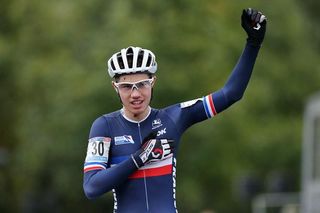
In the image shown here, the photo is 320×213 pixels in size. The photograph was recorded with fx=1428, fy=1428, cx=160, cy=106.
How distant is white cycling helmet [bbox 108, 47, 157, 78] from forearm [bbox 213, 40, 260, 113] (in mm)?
556

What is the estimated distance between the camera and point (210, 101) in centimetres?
1071

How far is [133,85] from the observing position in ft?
34.5

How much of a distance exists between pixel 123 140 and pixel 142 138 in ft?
0.47

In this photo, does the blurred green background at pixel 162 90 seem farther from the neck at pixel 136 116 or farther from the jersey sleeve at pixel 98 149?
the jersey sleeve at pixel 98 149

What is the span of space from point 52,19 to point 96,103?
273 inches

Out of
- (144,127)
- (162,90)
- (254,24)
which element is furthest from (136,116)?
(162,90)

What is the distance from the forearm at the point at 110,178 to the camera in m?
10.2

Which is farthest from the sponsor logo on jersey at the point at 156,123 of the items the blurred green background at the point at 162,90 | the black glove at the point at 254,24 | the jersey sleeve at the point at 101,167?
the blurred green background at the point at 162,90

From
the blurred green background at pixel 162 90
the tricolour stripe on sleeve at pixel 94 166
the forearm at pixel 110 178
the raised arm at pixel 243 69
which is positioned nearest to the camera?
the forearm at pixel 110 178

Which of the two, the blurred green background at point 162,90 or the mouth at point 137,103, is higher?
the blurred green background at point 162,90

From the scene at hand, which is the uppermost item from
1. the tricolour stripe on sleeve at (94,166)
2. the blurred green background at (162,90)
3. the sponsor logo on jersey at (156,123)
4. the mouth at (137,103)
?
the blurred green background at (162,90)

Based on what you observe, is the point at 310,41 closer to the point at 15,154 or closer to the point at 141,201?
the point at 15,154

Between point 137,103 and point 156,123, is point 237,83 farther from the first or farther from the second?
point 137,103

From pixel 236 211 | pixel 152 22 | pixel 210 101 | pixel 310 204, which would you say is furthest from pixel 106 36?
pixel 210 101
